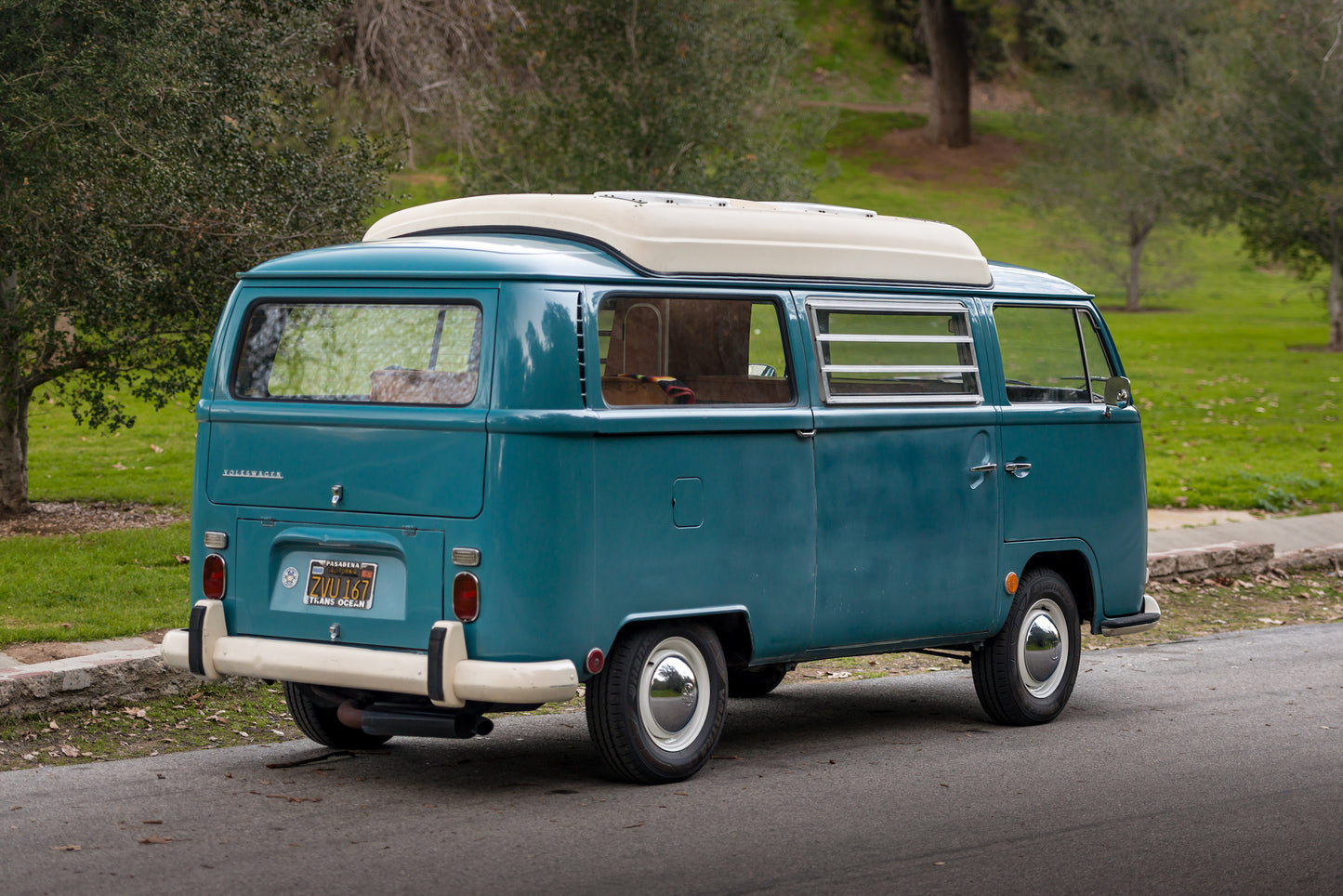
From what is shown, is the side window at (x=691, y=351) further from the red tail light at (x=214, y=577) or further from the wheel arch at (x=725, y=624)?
the red tail light at (x=214, y=577)

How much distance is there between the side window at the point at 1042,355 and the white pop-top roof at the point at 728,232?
0.34 metres

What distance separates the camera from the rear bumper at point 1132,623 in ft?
27.9

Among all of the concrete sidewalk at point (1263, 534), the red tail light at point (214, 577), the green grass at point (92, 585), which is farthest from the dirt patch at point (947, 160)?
the red tail light at point (214, 577)

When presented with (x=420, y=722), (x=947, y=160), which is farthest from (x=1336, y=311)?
(x=420, y=722)

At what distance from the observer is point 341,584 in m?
6.31

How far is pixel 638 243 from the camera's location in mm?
6562

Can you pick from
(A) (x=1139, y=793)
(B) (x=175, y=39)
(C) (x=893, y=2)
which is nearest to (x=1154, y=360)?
(B) (x=175, y=39)

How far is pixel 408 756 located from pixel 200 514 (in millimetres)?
1425

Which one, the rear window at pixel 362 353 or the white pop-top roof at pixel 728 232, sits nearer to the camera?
the rear window at pixel 362 353

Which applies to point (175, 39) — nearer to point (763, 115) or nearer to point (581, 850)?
point (581, 850)

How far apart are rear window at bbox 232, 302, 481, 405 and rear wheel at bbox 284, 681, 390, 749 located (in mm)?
1383

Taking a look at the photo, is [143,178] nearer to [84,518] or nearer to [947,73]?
[84,518]

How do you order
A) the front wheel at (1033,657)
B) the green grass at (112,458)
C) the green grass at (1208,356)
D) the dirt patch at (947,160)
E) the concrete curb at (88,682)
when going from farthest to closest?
the dirt patch at (947,160) < the green grass at (1208,356) < the green grass at (112,458) < the front wheel at (1033,657) < the concrete curb at (88,682)

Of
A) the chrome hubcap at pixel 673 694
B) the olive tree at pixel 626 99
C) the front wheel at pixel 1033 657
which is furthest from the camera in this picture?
the olive tree at pixel 626 99
